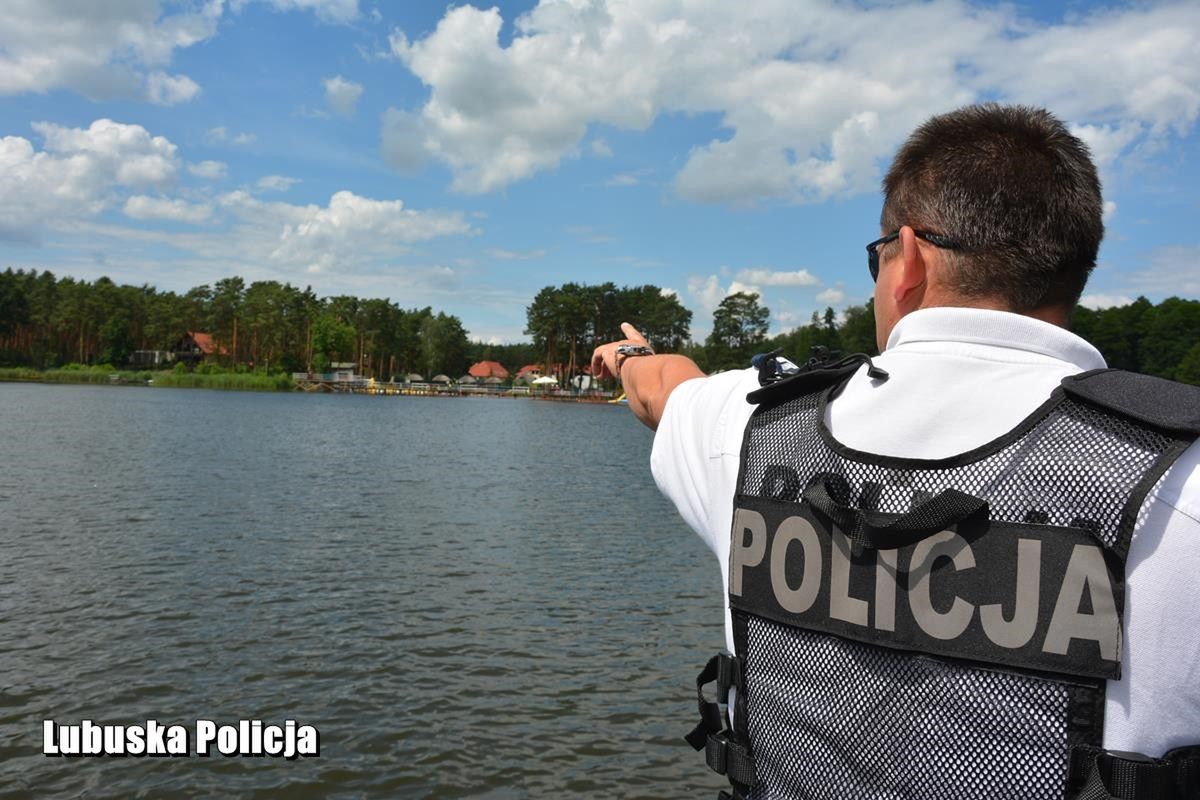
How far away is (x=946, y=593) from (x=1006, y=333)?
479mm

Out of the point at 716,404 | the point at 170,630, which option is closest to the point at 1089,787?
the point at 716,404

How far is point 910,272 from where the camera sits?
1.70 metres

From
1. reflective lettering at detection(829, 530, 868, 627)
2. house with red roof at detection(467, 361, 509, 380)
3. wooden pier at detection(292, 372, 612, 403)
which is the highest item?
house with red roof at detection(467, 361, 509, 380)

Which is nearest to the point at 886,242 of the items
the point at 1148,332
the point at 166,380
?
the point at 166,380

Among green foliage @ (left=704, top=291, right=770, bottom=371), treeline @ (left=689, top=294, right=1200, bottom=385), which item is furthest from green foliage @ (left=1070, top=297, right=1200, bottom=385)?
green foliage @ (left=704, top=291, right=770, bottom=371)

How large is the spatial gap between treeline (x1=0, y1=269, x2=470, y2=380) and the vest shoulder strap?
13305 cm

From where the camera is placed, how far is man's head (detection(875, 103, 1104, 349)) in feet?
5.19

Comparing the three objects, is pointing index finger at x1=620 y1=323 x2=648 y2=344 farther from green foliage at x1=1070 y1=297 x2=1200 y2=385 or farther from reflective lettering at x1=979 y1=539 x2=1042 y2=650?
green foliage at x1=1070 y1=297 x2=1200 y2=385

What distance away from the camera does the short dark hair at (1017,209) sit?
1580 millimetres

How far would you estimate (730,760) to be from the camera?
183 cm

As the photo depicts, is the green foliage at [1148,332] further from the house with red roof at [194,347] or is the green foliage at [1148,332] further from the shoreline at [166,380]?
the house with red roof at [194,347]

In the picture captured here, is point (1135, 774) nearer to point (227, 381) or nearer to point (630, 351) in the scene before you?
point (630, 351)

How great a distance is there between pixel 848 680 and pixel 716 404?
626 millimetres

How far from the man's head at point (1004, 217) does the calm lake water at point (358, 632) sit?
6287 millimetres
